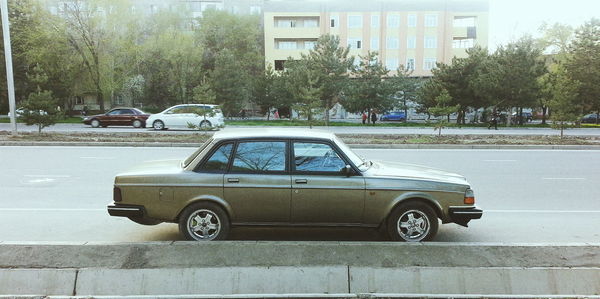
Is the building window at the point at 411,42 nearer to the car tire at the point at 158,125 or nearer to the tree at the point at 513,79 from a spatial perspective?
the tree at the point at 513,79

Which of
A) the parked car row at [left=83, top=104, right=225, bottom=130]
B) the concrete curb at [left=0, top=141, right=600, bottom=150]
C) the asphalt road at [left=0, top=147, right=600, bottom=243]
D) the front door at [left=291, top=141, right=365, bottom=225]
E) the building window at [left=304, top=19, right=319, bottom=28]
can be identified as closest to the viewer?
the front door at [left=291, top=141, right=365, bottom=225]

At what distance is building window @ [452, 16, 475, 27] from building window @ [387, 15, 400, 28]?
7.31 metres

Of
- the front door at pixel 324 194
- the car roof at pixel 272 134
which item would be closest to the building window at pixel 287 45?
the car roof at pixel 272 134

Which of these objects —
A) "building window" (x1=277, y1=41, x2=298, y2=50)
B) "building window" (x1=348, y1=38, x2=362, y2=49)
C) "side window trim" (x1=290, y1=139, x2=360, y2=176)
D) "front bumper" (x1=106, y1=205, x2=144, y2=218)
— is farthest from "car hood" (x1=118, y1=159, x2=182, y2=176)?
"building window" (x1=348, y1=38, x2=362, y2=49)

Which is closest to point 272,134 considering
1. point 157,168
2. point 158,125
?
point 157,168

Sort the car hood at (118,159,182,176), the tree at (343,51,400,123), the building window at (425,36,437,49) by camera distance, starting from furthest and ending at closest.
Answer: the building window at (425,36,437,49) < the tree at (343,51,400,123) < the car hood at (118,159,182,176)

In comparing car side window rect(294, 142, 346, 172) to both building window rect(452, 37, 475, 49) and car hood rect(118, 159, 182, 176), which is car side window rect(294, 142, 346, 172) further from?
building window rect(452, 37, 475, 49)

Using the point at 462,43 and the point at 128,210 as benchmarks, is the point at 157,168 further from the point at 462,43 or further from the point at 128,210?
the point at 462,43

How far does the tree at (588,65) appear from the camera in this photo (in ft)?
124

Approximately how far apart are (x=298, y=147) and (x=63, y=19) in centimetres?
3957

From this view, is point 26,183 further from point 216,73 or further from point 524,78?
point 524,78

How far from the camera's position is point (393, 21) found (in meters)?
58.8

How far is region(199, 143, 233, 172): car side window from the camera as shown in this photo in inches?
221

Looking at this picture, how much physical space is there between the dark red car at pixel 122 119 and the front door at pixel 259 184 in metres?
28.5
